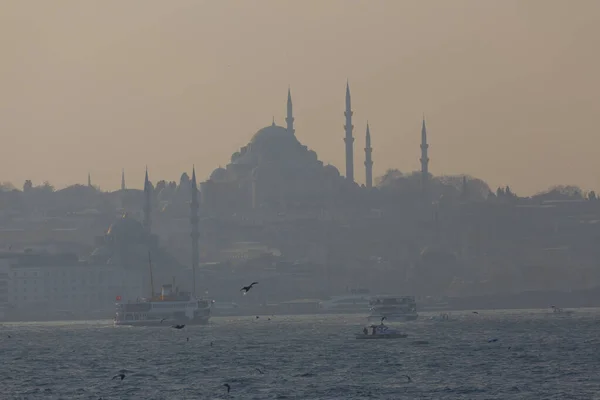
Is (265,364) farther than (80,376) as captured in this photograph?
Yes

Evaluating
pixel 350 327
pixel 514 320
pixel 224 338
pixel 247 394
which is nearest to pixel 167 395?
pixel 247 394

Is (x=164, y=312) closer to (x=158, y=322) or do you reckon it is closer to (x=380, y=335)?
(x=158, y=322)

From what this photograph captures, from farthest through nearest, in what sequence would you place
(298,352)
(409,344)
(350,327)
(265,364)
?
(350,327), (409,344), (298,352), (265,364)

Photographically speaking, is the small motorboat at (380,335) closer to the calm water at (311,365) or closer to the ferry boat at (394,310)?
the calm water at (311,365)

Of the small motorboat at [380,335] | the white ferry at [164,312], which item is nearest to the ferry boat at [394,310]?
the white ferry at [164,312]

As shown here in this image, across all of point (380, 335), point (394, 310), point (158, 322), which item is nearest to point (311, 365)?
point (380, 335)

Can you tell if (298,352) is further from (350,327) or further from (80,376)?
(350,327)

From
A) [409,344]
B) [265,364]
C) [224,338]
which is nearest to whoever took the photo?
[265,364]
